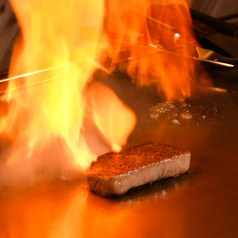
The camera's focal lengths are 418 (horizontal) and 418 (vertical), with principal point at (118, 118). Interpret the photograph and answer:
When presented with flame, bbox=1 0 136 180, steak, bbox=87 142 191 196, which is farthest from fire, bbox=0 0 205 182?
steak, bbox=87 142 191 196

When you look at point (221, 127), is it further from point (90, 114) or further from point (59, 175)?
point (59, 175)

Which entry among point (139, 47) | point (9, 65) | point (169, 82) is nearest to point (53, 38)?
point (9, 65)

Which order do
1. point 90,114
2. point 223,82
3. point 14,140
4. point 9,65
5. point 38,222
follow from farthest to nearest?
1. point 9,65
2. point 223,82
3. point 90,114
4. point 14,140
5. point 38,222

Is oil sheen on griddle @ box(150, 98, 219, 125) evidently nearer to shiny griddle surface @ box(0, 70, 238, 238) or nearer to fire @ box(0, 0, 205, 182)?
fire @ box(0, 0, 205, 182)

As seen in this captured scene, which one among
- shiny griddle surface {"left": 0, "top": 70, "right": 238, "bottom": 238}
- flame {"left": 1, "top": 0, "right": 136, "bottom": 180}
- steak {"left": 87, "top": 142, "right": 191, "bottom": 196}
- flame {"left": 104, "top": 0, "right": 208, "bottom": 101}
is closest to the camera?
shiny griddle surface {"left": 0, "top": 70, "right": 238, "bottom": 238}

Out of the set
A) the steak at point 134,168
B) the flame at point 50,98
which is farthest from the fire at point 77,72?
the steak at point 134,168
